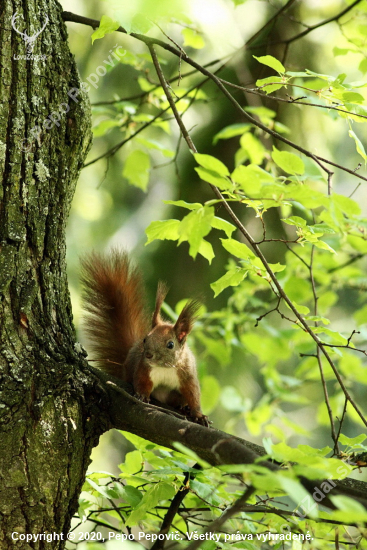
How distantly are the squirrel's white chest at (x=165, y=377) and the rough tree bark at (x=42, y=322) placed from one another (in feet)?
1.66

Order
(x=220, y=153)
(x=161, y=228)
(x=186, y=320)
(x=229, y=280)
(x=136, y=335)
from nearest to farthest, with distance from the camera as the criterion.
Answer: (x=161, y=228), (x=229, y=280), (x=186, y=320), (x=136, y=335), (x=220, y=153)

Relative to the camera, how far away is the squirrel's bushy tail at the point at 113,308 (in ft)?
6.88

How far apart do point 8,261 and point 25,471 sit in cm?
50

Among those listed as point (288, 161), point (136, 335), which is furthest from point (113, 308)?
point (288, 161)

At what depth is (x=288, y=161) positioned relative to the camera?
1.07 m

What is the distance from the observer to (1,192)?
133cm

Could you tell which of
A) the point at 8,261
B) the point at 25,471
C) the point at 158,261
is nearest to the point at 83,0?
the point at 158,261

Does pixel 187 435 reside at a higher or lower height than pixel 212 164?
lower

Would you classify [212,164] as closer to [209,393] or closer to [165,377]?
[165,377]

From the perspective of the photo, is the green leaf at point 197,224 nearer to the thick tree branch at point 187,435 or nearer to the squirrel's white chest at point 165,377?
the thick tree branch at point 187,435

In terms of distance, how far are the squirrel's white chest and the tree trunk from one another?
1.82ft

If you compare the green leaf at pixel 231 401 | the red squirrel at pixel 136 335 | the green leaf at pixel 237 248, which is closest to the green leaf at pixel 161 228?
the green leaf at pixel 237 248

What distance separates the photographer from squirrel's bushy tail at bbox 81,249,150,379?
82.6 inches

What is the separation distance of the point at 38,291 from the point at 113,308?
83cm
